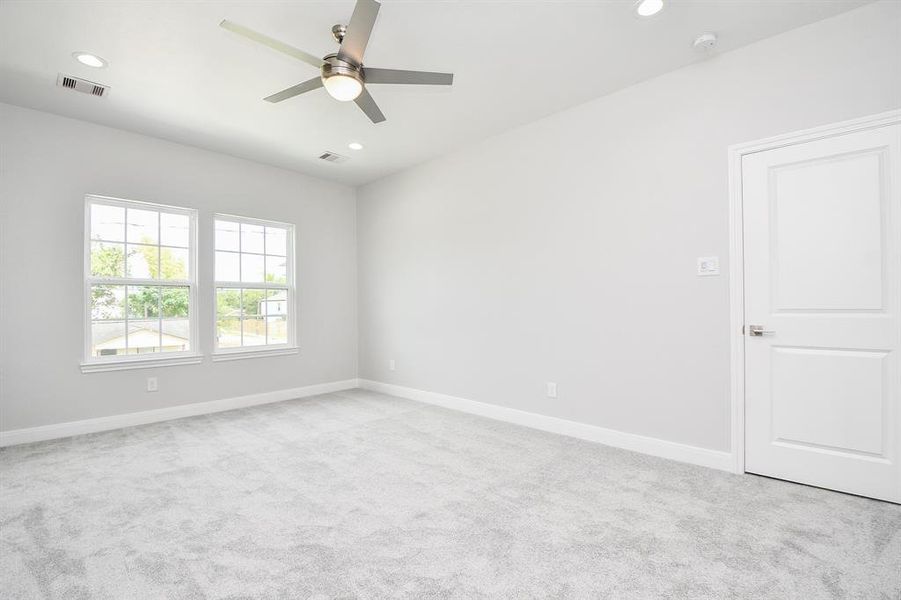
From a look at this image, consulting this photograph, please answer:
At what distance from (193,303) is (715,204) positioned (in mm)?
4892

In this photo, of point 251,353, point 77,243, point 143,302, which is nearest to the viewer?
point 77,243

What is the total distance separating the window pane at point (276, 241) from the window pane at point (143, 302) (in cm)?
130

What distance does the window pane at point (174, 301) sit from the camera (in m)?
4.27

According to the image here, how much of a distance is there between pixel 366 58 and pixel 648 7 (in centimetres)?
175

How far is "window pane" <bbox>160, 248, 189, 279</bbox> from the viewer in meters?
4.29

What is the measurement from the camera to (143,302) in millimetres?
4145

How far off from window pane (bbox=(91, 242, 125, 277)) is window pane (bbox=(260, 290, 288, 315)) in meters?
1.44

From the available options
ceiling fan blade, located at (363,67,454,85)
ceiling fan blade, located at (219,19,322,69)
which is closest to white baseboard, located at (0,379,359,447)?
ceiling fan blade, located at (219,19,322,69)

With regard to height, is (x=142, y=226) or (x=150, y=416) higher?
(x=142, y=226)

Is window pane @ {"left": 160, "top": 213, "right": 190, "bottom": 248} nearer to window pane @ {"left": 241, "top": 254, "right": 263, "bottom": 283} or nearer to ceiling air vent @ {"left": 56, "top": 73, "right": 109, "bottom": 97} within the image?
window pane @ {"left": 241, "top": 254, "right": 263, "bottom": 283}

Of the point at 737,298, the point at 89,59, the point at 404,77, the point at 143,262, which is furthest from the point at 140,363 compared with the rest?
the point at 737,298

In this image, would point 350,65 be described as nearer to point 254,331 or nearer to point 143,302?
point 143,302

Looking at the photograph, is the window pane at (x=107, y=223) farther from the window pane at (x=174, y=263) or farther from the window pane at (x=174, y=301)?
the window pane at (x=174, y=301)

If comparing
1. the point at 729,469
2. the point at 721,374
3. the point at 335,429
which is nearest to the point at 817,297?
the point at 721,374
